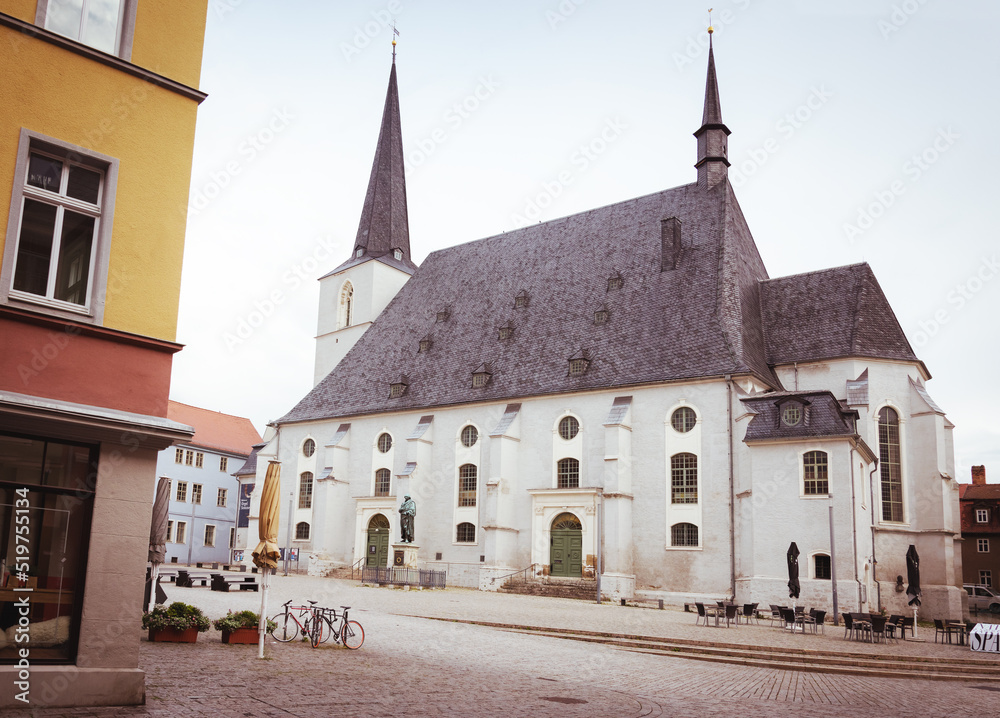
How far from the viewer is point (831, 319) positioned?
116ft

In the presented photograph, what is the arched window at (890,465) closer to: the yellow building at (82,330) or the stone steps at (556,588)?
the stone steps at (556,588)

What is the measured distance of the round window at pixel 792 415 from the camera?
2961cm

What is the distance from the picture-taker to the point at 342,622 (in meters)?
14.8

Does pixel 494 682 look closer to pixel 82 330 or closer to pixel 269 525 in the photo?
pixel 269 525

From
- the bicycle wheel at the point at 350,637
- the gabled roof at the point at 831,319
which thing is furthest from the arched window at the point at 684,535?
the bicycle wheel at the point at 350,637

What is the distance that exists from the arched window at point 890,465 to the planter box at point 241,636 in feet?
88.8

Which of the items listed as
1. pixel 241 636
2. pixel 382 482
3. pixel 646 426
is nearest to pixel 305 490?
pixel 382 482

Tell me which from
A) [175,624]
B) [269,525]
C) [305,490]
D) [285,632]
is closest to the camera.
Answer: [269,525]

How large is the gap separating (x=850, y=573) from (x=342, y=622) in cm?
1875

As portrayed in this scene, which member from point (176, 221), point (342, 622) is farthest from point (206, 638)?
point (176, 221)

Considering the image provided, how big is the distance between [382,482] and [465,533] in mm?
6130

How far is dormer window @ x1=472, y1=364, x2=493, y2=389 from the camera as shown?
39500 mm

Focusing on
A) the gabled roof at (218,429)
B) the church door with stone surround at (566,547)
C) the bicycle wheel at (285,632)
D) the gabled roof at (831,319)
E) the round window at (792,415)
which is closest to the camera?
the bicycle wheel at (285,632)

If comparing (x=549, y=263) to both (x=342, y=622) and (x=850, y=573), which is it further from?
(x=342, y=622)
